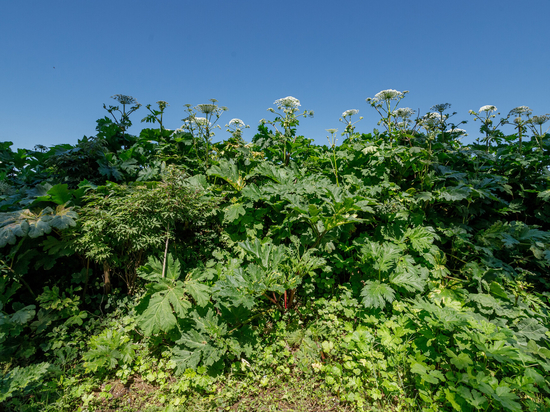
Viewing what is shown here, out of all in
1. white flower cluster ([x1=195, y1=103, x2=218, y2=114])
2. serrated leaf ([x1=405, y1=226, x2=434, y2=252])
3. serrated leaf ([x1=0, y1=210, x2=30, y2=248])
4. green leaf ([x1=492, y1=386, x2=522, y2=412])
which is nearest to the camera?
green leaf ([x1=492, y1=386, x2=522, y2=412])

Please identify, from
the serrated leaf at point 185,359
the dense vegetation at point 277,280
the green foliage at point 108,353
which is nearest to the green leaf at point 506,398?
the dense vegetation at point 277,280

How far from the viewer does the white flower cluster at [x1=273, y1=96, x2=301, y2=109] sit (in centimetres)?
349

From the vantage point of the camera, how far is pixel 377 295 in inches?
86.0

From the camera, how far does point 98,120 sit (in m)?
3.67

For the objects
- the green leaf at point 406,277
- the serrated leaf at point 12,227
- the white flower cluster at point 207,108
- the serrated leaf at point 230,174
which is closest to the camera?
the serrated leaf at point 12,227

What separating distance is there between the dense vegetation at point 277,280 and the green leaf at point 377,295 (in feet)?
0.05

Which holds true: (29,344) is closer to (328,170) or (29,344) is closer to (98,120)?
(98,120)

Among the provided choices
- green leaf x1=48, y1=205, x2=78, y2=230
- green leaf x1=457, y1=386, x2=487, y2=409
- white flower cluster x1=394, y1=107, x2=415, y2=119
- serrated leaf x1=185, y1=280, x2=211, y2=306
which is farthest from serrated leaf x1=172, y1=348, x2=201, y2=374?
white flower cluster x1=394, y1=107, x2=415, y2=119

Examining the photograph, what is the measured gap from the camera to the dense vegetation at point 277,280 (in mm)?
1909

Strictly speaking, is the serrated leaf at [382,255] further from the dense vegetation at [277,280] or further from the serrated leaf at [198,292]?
the serrated leaf at [198,292]

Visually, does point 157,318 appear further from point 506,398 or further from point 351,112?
point 351,112

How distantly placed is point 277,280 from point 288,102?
2.51 meters

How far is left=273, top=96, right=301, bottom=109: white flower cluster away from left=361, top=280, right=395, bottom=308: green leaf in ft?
8.48

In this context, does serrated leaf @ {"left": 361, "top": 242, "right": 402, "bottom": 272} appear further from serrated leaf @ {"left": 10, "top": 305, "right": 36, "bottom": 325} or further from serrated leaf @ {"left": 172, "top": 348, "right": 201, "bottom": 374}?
serrated leaf @ {"left": 10, "top": 305, "right": 36, "bottom": 325}
